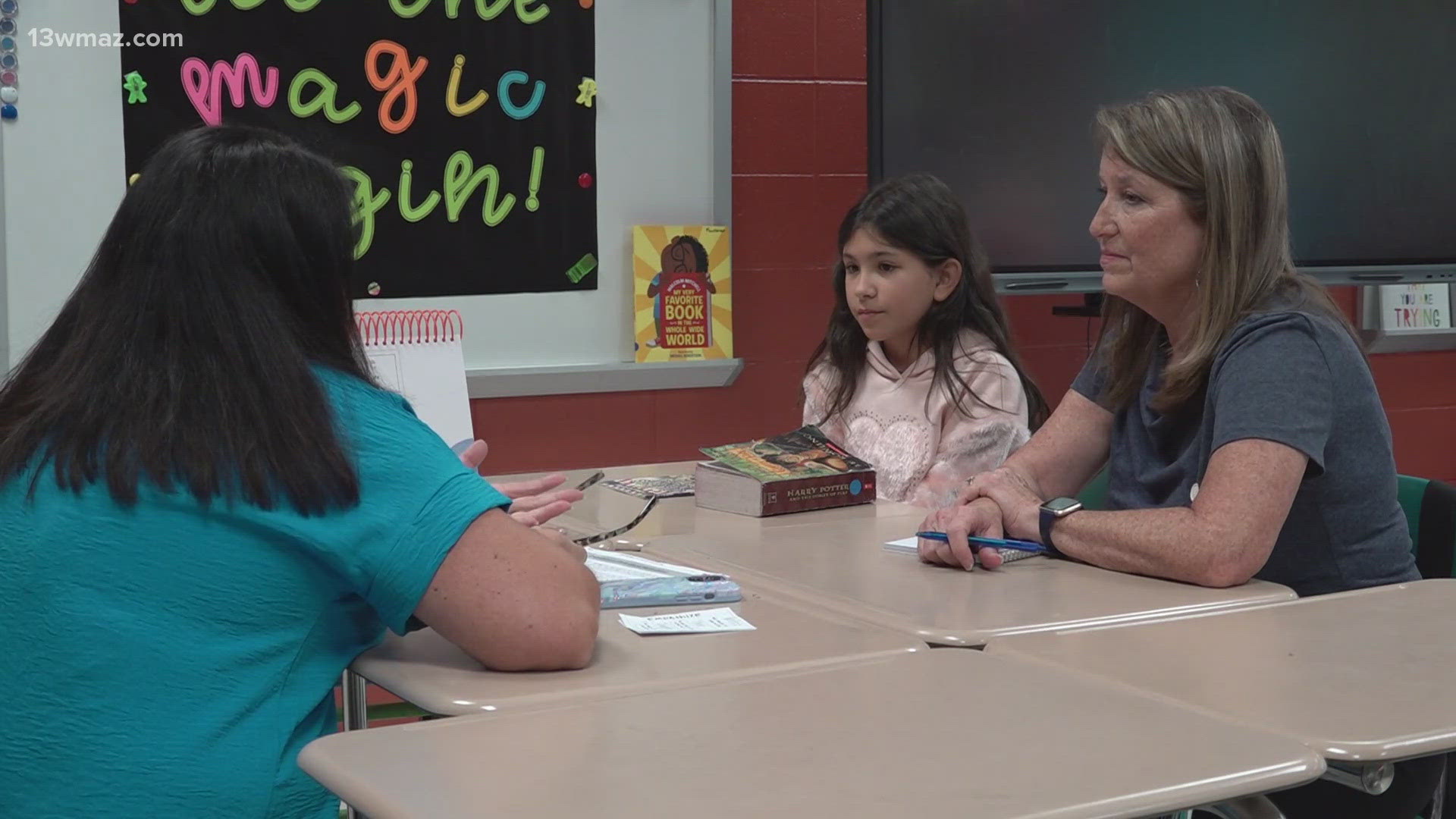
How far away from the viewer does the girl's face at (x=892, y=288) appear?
2.91m

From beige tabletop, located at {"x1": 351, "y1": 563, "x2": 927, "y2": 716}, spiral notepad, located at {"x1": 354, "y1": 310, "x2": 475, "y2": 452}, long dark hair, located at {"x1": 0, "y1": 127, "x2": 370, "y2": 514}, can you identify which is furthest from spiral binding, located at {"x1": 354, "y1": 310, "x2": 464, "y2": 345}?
long dark hair, located at {"x1": 0, "y1": 127, "x2": 370, "y2": 514}

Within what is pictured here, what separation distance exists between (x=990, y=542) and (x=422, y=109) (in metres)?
1.79

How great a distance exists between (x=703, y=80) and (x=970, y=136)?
63cm

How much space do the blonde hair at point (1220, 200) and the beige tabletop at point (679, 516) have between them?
1.80 feet

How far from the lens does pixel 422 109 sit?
3.21 metres

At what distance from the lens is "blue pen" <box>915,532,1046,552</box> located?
1969mm

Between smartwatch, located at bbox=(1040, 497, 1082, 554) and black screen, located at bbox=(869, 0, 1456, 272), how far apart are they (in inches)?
54.0

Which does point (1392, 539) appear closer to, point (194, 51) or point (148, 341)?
point (148, 341)

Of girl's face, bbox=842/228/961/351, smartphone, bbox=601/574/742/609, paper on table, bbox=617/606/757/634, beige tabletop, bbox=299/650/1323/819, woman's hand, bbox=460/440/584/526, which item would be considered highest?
girl's face, bbox=842/228/961/351

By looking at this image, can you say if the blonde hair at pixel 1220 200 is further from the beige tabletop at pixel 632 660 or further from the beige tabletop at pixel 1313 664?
the beige tabletop at pixel 632 660

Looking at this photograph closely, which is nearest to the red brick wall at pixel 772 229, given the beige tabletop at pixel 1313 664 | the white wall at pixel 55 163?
the white wall at pixel 55 163

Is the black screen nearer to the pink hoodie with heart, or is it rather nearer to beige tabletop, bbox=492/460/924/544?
the pink hoodie with heart

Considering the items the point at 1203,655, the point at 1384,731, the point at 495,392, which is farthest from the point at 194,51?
the point at 1384,731

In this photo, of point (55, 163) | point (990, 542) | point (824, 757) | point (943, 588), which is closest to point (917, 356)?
→ point (990, 542)
